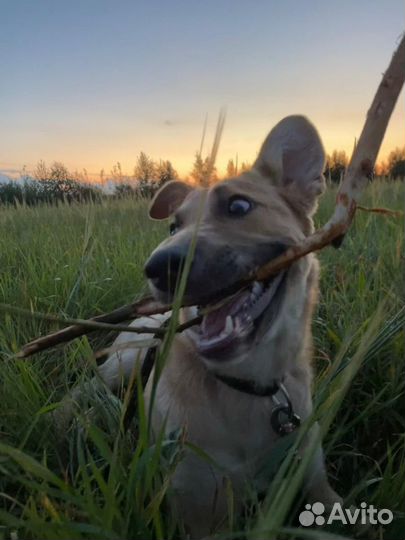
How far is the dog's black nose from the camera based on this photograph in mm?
1524

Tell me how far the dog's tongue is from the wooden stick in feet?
1.43

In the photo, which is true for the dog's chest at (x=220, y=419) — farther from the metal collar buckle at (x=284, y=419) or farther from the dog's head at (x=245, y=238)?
the dog's head at (x=245, y=238)

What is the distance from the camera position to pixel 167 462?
1212mm

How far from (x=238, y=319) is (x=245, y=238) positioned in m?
0.32

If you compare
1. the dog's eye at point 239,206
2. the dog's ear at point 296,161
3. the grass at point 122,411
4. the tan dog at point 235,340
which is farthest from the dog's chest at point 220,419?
the dog's ear at point 296,161

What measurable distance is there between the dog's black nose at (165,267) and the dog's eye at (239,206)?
0.63m

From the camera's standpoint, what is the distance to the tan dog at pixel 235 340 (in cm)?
163

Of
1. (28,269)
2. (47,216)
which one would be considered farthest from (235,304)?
(47,216)

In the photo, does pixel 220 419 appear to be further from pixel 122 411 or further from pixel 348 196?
pixel 348 196

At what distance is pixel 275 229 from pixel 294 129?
2.07ft

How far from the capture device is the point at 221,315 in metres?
1.79

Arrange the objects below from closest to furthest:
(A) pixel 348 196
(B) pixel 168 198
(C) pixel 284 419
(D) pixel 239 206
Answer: (A) pixel 348 196
(C) pixel 284 419
(D) pixel 239 206
(B) pixel 168 198

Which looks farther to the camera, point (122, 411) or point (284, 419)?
point (284, 419)

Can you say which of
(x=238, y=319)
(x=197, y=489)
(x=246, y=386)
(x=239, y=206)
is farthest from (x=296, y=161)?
(x=197, y=489)
